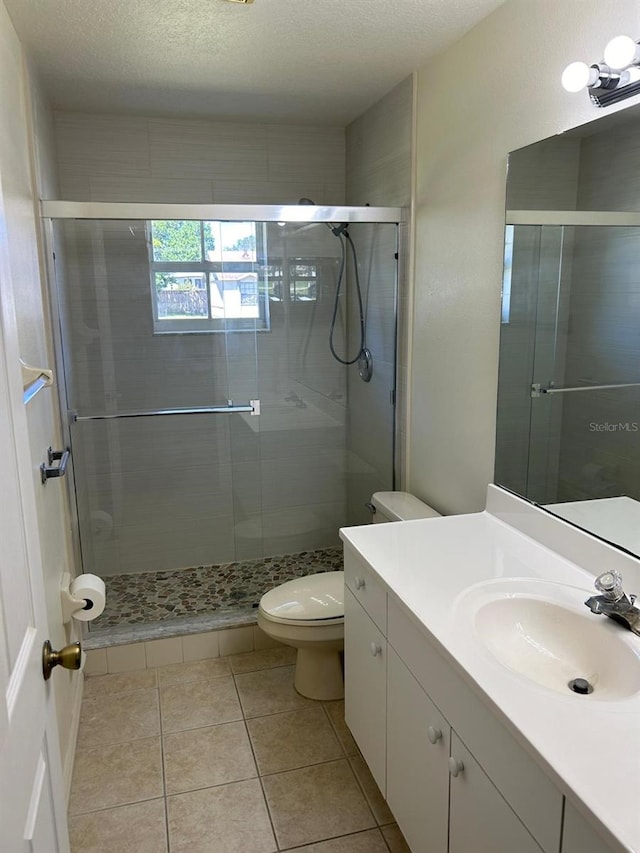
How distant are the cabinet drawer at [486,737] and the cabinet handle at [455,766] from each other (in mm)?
60

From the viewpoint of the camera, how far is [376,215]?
9.14 ft

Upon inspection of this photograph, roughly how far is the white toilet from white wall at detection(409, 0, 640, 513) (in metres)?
0.21

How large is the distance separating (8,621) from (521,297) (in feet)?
5.47

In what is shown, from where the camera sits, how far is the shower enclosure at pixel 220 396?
9.64 feet

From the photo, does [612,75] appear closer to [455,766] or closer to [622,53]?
[622,53]

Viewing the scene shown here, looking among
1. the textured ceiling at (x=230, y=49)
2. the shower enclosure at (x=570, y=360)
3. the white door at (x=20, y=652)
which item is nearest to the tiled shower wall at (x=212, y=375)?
the textured ceiling at (x=230, y=49)

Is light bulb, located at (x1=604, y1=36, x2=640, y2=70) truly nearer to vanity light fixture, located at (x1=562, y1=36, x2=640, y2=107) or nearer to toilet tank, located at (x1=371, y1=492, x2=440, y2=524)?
vanity light fixture, located at (x1=562, y1=36, x2=640, y2=107)

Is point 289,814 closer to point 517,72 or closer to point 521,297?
point 521,297

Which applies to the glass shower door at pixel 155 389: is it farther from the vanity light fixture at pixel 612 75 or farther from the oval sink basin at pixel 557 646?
the oval sink basin at pixel 557 646

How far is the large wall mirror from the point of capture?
1.55 metres

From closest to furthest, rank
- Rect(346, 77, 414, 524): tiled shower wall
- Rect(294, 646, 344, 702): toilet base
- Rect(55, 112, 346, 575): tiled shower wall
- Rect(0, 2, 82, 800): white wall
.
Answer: Rect(0, 2, 82, 800): white wall
Rect(294, 646, 344, 702): toilet base
Rect(346, 77, 414, 524): tiled shower wall
Rect(55, 112, 346, 575): tiled shower wall

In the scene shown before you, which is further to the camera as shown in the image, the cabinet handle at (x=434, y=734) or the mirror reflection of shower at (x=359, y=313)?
the mirror reflection of shower at (x=359, y=313)

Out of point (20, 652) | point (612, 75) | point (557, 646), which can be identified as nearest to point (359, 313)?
point (612, 75)

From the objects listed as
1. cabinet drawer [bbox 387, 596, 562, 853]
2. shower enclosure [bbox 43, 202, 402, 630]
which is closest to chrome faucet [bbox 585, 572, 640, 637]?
cabinet drawer [bbox 387, 596, 562, 853]
